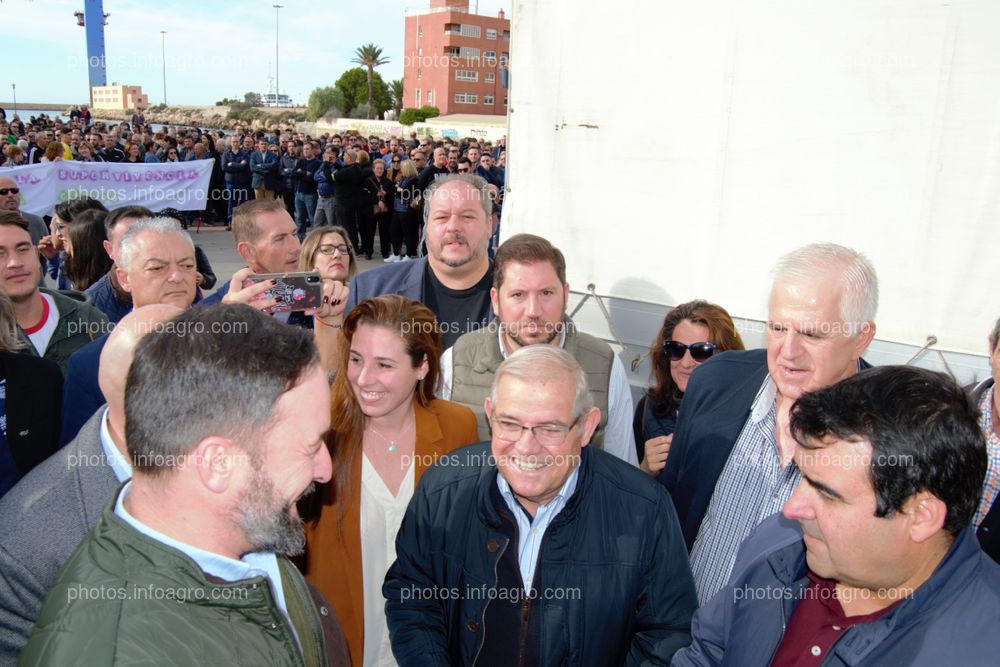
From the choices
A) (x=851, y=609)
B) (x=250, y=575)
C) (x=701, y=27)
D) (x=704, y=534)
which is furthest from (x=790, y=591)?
(x=701, y=27)

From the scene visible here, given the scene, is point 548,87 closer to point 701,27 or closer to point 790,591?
point 701,27

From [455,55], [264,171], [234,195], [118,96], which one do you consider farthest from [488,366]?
[118,96]

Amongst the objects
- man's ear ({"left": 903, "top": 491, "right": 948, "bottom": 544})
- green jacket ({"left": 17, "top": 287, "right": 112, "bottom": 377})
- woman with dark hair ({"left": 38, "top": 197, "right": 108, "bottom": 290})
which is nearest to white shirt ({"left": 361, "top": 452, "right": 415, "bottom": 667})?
man's ear ({"left": 903, "top": 491, "right": 948, "bottom": 544})

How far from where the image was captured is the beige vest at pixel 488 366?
3014 mm

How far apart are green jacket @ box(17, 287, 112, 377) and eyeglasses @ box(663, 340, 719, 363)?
3.14m

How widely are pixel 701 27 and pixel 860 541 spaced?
3.48 metres

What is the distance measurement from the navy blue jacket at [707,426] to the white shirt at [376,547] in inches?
42.4

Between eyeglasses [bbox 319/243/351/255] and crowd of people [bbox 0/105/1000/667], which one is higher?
eyeglasses [bbox 319/243/351/255]

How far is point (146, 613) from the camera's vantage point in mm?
1288

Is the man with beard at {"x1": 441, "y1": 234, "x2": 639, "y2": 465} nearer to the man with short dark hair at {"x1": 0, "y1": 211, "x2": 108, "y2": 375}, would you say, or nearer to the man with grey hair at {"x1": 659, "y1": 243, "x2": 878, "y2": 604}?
the man with grey hair at {"x1": 659, "y1": 243, "x2": 878, "y2": 604}

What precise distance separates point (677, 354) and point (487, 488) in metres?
1.66

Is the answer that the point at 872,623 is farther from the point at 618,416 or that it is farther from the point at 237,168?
the point at 237,168

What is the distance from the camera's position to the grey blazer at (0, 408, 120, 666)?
6.04ft

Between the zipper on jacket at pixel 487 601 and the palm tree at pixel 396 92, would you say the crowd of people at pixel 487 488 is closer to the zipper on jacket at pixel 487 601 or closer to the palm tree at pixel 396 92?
the zipper on jacket at pixel 487 601
